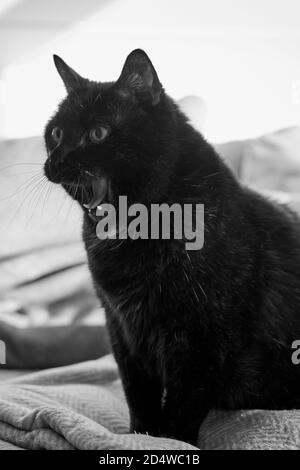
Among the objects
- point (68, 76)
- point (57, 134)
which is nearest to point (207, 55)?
point (68, 76)

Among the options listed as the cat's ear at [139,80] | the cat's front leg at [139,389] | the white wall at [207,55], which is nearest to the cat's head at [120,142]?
the cat's ear at [139,80]

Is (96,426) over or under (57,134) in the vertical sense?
under

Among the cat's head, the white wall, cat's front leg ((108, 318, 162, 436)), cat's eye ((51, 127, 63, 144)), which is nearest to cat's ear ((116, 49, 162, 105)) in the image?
the cat's head

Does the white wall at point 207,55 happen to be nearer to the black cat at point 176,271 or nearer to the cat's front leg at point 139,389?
the black cat at point 176,271

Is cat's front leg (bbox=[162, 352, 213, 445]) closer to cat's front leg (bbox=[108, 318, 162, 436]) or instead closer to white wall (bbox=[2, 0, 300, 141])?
cat's front leg (bbox=[108, 318, 162, 436])

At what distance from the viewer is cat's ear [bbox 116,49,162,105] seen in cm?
88

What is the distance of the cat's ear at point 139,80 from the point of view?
0.88m

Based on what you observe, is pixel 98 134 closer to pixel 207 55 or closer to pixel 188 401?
pixel 188 401

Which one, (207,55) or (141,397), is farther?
(207,55)

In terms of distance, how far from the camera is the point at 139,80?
2.95 ft

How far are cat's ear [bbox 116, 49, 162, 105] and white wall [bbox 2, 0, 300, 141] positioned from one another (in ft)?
3.26

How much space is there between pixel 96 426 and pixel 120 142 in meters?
0.42
